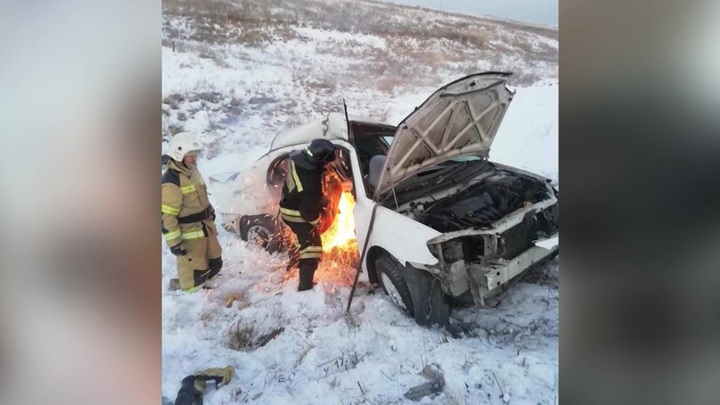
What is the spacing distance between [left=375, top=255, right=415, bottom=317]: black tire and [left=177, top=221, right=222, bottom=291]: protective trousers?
2.41 feet

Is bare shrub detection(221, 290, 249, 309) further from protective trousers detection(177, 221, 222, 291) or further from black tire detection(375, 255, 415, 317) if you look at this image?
black tire detection(375, 255, 415, 317)

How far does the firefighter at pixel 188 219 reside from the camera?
1.80 m

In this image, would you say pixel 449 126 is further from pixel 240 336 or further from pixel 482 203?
pixel 240 336

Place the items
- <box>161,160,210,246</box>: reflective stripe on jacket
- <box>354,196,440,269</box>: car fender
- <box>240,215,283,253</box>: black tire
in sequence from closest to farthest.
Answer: <box>161,160,210,246</box>: reflective stripe on jacket, <box>240,215,283,253</box>: black tire, <box>354,196,440,269</box>: car fender

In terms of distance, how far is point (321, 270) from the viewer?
199 centimetres

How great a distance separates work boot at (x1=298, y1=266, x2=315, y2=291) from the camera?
1.96 metres

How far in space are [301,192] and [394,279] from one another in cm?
60

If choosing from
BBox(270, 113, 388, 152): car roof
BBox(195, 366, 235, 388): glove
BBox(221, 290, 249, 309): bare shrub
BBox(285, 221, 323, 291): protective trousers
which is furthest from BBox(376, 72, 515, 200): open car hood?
BBox(195, 366, 235, 388): glove

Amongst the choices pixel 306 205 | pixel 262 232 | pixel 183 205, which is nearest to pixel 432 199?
pixel 306 205

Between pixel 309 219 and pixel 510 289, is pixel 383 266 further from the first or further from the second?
pixel 510 289

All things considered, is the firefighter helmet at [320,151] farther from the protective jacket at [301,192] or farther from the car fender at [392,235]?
the car fender at [392,235]

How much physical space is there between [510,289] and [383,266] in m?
0.68

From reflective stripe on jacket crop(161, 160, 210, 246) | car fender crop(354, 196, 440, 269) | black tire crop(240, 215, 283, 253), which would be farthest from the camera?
car fender crop(354, 196, 440, 269)
